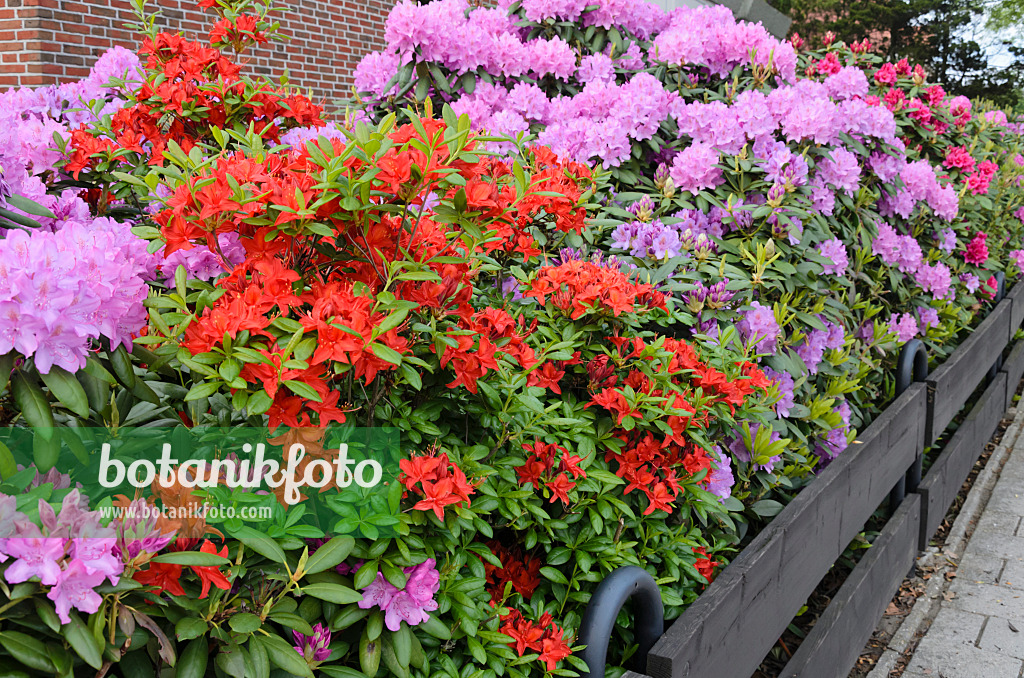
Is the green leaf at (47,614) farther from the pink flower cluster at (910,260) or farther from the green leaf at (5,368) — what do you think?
the pink flower cluster at (910,260)

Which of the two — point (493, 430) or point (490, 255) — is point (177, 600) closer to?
point (493, 430)

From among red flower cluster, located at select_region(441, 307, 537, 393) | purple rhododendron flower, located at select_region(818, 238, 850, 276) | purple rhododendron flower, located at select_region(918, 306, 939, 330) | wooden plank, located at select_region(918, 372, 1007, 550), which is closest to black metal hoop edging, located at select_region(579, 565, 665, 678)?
red flower cluster, located at select_region(441, 307, 537, 393)

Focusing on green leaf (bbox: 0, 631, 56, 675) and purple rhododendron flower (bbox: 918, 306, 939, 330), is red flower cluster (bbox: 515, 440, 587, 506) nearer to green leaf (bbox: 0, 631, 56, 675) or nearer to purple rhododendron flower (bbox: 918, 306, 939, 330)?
green leaf (bbox: 0, 631, 56, 675)

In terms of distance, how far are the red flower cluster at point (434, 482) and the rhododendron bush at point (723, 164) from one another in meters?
0.86

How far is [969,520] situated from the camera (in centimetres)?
372

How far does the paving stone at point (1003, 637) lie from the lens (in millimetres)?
2670

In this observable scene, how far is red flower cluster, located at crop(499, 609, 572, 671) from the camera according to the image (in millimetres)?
1229

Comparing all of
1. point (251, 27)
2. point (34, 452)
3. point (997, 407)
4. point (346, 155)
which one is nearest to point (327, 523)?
point (34, 452)

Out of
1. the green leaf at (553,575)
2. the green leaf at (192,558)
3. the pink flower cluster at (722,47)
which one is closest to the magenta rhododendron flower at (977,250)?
the pink flower cluster at (722,47)

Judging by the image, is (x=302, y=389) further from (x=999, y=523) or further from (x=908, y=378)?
(x=999, y=523)

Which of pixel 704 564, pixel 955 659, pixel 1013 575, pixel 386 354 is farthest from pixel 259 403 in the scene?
pixel 1013 575

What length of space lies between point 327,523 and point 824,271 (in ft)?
6.31

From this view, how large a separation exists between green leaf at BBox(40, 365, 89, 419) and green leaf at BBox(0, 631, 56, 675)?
0.23 metres

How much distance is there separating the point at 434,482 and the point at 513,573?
1.44 feet
